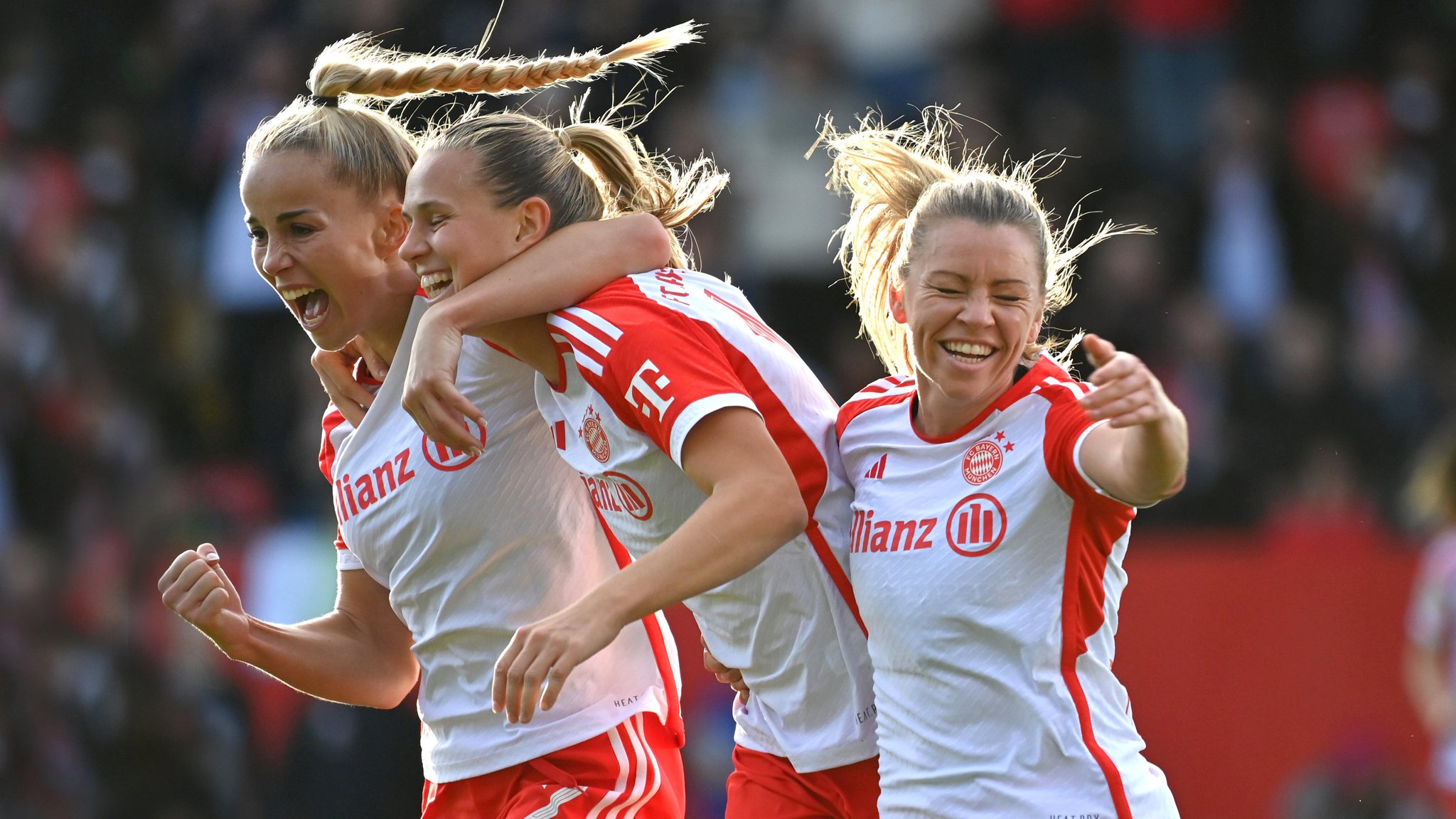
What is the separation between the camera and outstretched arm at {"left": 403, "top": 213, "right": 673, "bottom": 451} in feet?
10.3

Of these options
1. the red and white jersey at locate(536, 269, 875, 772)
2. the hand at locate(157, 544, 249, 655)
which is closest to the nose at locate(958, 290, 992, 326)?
the red and white jersey at locate(536, 269, 875, 772)

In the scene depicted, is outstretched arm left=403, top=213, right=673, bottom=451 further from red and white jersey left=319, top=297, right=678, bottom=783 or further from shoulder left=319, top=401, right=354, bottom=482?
shoulder left=319, top=401, right=354, bottom=482

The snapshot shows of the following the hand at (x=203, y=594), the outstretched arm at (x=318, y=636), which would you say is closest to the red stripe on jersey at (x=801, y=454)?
the outstretched arm at (x=318, y=636)

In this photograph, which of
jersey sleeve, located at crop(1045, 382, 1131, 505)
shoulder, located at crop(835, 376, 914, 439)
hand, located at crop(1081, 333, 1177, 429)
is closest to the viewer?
hand, located at crop(1081, 333, 1177, 429)

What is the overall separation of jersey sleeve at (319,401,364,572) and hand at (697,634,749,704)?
881 millimetres

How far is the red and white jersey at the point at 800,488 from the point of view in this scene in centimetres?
324

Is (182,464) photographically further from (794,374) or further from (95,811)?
(794,374)

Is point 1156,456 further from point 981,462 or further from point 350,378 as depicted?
point 350,378

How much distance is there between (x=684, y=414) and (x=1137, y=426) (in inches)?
29.3

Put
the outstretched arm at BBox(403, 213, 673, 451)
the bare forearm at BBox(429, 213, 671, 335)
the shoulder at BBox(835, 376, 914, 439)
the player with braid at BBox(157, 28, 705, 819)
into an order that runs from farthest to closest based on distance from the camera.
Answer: the player with braid at BBox(157, 28, 705, 819) < the shoulder at BBox(835, 376, 914, 439) < the bare forearm at BBox(429, 213, 671, 335) < the outstretched arm at BBox(403, 213, 673, 451)

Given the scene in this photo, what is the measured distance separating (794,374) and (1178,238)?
5817 mm

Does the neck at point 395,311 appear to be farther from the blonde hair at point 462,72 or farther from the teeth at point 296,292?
the blonde hair at point 462,72

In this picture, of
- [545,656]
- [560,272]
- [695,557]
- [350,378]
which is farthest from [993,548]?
[350,378]

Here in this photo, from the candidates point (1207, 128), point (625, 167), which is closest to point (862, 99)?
point (1207, 128)
